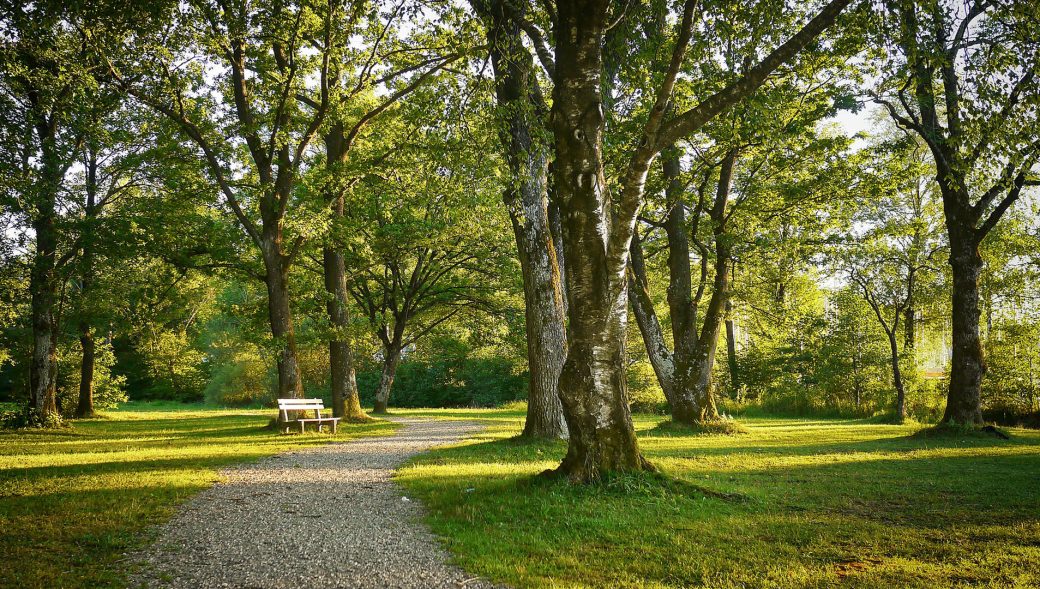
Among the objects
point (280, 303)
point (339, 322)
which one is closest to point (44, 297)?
point (280, 303)

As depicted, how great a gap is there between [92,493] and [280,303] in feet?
31.7

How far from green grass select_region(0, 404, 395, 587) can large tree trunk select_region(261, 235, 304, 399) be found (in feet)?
7.42

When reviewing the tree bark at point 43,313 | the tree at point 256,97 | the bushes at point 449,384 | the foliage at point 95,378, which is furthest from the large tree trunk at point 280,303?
the bushes at point 449,384

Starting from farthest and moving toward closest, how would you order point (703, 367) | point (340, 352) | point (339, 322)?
point (340, 352) < point (339, 322) < point (703, 367)

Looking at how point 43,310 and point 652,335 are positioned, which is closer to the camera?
point 652,335

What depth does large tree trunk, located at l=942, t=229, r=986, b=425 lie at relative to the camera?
44.6 ft

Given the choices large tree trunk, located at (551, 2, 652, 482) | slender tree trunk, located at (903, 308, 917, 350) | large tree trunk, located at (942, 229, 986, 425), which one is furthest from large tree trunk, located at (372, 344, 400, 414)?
slender tree trunk, located at (903, 308, 917, 350)

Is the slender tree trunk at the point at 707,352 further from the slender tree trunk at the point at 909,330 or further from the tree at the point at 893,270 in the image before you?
the slender tree trunk at the point at 909,330

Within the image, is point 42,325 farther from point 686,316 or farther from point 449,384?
point 449,384

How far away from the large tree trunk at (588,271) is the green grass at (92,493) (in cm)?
432

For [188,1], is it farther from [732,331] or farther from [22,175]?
[732,331]

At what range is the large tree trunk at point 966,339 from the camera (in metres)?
13.6

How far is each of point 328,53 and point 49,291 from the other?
440 inches

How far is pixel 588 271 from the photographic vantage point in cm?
688
